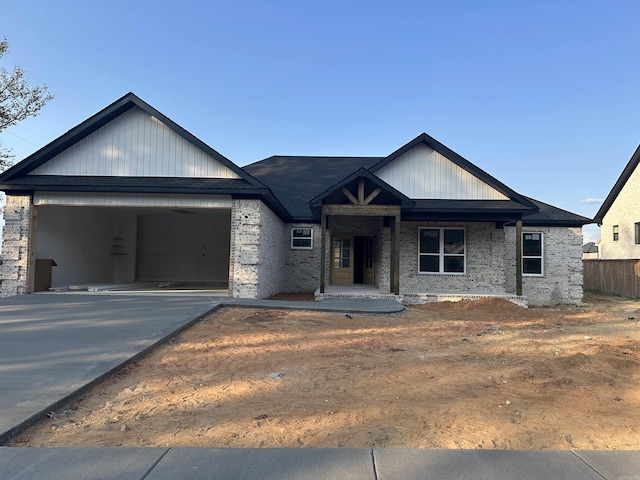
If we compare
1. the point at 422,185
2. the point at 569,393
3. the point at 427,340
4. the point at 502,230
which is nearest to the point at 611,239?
the point at 502,230

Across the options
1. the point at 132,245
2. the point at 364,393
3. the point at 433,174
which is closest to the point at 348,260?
the point at 433,174

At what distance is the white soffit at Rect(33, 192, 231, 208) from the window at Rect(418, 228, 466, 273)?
7295mm

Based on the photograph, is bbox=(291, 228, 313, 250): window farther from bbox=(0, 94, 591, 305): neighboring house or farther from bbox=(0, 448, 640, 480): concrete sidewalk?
bbox=(0, 448, 640, 480): concrete sidewalk

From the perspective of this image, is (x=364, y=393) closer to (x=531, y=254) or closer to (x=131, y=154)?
(x=131, y=154)

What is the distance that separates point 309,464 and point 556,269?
15.4 m

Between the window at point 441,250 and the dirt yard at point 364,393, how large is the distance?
6.58m

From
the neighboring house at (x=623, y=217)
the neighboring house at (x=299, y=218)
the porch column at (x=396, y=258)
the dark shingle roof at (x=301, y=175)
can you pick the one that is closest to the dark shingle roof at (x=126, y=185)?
the neighboring house at (x=299, y=218)

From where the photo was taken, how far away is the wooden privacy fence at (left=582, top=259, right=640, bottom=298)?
58.9ft

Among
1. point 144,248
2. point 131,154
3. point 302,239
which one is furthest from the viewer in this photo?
point 144,248

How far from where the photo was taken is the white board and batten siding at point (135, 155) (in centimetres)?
1249

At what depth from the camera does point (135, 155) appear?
41.0 feet

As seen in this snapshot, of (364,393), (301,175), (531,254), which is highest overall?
(301,175)

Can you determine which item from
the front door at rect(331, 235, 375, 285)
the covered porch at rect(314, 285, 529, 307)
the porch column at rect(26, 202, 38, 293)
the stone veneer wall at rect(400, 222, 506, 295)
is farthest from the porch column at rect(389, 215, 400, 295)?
the porch column at rect(26, 202, 38, 293)

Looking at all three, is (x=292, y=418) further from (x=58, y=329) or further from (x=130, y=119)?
(x=130, y=119)
